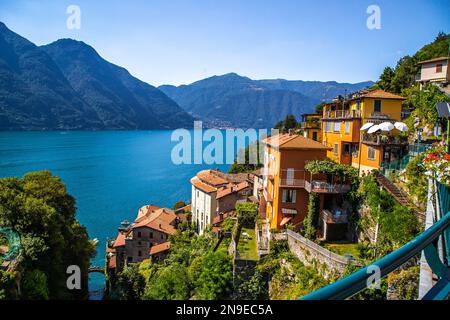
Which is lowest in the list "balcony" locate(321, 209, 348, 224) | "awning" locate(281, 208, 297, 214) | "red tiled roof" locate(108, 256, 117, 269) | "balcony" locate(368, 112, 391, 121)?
"red tiled roof" locate(108, 256, 117, 269)

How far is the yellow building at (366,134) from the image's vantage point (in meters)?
20.0

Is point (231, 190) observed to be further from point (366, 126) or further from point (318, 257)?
point (318, 257)

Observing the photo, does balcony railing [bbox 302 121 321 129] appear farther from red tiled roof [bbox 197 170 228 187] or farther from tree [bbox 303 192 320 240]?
tree [bbox 303 192 320 240]

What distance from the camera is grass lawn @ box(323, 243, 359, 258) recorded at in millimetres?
16047

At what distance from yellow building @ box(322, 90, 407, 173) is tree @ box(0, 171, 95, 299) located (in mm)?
20081

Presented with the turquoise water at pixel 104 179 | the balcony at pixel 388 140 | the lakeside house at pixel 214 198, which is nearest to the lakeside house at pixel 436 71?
the balcony at pixel 388 140

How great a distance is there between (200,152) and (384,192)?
4540 inches

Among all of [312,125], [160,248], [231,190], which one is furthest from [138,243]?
[312,125]

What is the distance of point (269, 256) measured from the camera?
18.0 metres

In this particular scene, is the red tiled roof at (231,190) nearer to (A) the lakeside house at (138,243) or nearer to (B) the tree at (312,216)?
(A) the lakeside house at (138,243)

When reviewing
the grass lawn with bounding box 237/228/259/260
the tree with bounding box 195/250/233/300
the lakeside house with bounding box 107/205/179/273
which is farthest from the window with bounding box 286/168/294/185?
the lakeside house with bounding box 107/205/179/273

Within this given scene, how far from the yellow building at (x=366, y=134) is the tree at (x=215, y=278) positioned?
412 inches

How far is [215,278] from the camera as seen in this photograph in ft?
62.4
